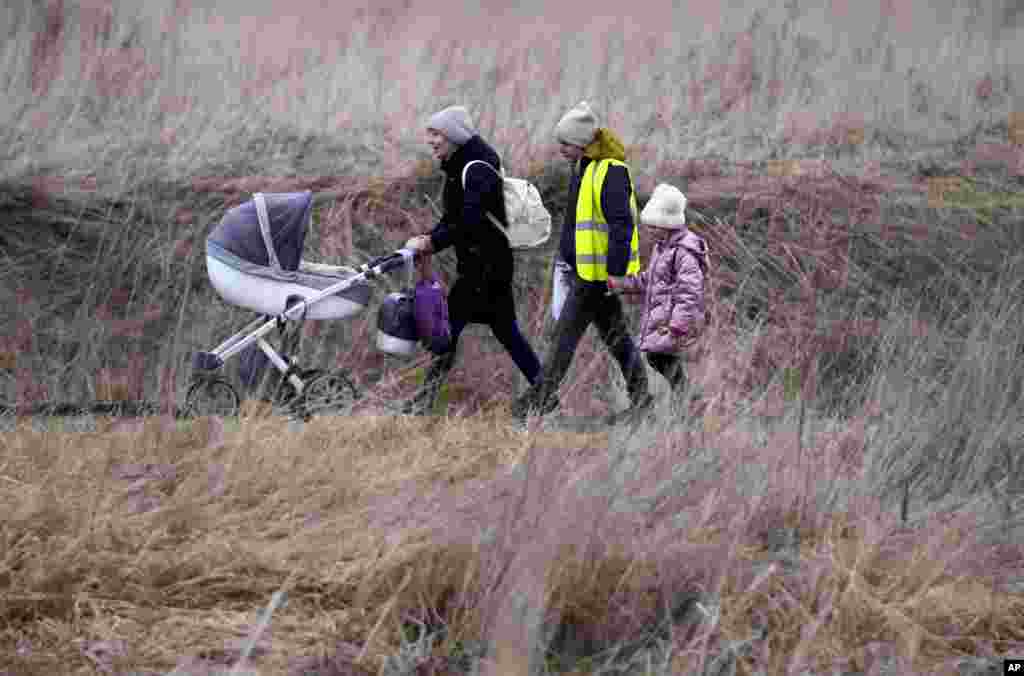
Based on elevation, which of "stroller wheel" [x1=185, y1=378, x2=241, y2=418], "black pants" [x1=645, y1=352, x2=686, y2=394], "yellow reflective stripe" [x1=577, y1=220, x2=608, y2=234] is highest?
"yellow reflective stripe" [x1=577, y1=220, x2=608, y2=234]

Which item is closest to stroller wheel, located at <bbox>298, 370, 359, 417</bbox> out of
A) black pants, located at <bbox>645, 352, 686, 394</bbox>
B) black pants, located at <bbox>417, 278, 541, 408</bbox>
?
black pants, located at <bbox>417, 278, 541, 408</bbox>

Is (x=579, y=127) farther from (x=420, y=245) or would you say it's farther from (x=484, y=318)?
(x=484, y=318)

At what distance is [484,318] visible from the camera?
9375mm

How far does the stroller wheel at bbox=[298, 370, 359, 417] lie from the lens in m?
8.50

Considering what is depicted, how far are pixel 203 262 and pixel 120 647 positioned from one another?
677cm

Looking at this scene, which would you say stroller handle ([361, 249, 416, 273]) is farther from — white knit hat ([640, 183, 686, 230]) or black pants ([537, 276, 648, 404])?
white knit hat ([640, 183, 686, 230])

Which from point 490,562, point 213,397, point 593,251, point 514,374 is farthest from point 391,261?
point 490,562

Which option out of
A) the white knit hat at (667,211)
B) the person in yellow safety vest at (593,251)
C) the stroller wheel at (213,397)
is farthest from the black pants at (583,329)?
the stroller wheel at (213,397)

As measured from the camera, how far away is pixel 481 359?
11.1 metres

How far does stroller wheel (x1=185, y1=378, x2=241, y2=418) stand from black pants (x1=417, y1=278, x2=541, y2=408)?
1149 mm

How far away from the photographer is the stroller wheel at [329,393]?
8.50 m

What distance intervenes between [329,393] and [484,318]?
110 cm

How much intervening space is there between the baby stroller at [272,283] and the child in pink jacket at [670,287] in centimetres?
134

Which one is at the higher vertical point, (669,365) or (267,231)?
(267,231)
